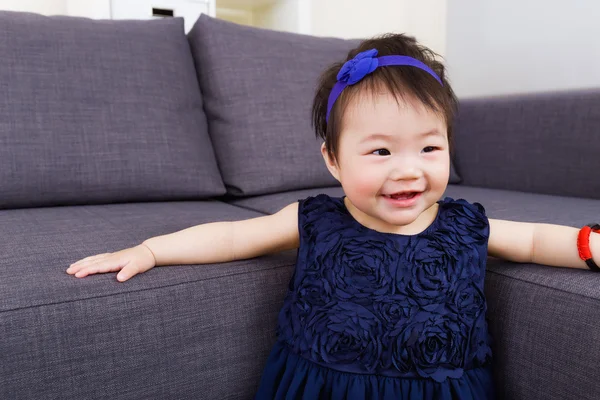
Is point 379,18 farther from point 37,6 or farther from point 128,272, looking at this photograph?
point 128,272

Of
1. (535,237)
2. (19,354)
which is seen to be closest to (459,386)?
(535,237)

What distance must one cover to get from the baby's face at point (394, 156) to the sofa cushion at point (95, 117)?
2.40 ft

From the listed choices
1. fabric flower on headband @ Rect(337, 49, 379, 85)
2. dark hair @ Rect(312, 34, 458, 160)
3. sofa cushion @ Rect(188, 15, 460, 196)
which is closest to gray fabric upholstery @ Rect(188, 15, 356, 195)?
sofa cushion @ Rect(188, 15, 460, 196)

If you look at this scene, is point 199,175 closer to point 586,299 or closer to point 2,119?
point 2,119

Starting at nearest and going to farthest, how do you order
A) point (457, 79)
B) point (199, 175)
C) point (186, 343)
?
point (186, 343), point (199, 175), point (457, 79)

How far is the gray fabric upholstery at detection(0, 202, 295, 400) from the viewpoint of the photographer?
725mm

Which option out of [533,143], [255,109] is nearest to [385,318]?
[255,109]

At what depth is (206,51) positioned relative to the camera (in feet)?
5.12

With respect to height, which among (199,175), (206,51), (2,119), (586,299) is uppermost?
(206,51)

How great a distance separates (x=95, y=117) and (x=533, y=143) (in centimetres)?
119

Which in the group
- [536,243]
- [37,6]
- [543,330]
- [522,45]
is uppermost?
[37,6]

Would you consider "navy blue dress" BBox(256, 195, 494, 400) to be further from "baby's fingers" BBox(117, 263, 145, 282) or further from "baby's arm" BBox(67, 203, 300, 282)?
"baby's fingers" BBox(117, 263, 145, 282)

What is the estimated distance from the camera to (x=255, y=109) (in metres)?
1.53

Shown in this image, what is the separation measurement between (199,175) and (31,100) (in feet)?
1.40
